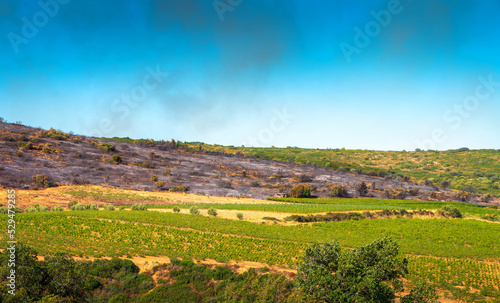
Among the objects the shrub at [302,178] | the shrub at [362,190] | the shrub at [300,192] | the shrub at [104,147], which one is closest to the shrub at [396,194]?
the shrub at [362,190]

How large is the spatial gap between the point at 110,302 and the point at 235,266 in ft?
42.4

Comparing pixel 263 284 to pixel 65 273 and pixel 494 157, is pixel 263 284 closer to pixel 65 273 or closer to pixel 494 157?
pixel 65 273

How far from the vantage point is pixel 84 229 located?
44812 mm

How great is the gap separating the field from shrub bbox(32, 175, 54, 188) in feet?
53.0

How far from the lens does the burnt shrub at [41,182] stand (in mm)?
83812

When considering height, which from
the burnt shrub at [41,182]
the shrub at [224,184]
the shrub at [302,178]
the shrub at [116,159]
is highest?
the shrub at [116,159]

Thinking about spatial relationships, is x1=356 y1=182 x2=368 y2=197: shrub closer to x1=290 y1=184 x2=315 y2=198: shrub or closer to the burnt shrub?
x1=290 y1=184 x2=315 y2=198: shrub

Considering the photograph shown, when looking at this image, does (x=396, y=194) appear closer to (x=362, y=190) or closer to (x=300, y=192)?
(x=362, y=190)

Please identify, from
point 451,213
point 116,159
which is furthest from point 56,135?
point 451,213

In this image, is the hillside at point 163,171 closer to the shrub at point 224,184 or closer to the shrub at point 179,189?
the shrub at point 224,184

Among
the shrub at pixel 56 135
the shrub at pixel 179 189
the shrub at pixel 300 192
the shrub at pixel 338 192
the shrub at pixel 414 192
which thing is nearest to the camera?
the shrub at pixel 179 189

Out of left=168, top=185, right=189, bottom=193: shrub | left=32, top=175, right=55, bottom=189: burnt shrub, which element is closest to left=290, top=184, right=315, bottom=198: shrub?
left=168, top=185, right=189, bottom=193: shrub

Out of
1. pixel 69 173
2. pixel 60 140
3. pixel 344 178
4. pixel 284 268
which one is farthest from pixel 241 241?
pixel 60 140

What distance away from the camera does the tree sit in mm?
21453
